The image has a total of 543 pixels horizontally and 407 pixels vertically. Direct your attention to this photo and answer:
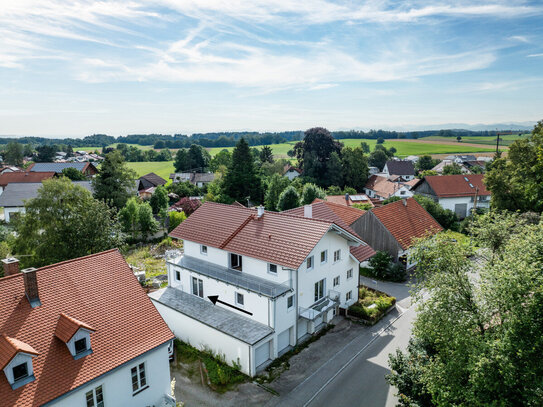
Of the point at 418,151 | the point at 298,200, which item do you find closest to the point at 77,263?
the point at 298,200

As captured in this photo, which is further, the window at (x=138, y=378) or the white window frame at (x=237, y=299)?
the white window frame at (x=237, y=299)

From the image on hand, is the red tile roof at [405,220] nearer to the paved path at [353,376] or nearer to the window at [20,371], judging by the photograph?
the paved path at [353,376]

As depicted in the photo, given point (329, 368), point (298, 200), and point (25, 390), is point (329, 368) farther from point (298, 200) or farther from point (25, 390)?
point (298, 200)

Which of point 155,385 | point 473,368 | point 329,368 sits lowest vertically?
point 329,368

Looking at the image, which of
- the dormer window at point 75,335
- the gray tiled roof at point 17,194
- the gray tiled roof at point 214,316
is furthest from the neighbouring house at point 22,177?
the dormer window at point 75,335

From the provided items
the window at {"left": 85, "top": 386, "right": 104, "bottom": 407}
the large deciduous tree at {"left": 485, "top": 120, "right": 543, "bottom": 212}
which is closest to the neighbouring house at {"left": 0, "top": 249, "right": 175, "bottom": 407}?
the window at {"left": 85, "top": 386, "right": 104, "bottom": 407}

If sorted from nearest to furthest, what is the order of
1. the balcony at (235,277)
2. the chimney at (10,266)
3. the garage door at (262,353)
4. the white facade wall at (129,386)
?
1. the white facade wall at (129,386)
2. the chimney at (10,266)
3. the garage door at (262,353)
4. the balcony at (235,277)
